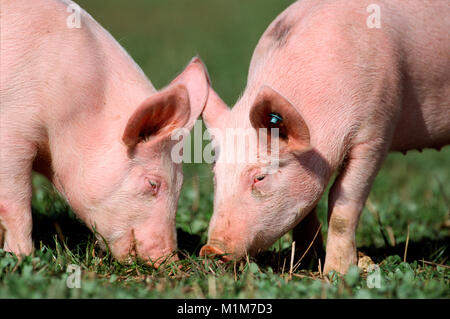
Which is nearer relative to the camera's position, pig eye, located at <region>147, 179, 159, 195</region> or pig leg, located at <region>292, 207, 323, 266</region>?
pig eye, located at <region>147, 179, 159, 195</region>

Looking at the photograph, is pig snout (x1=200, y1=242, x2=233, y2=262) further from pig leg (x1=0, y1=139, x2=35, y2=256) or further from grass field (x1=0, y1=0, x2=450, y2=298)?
pig leg (x1=0, y1=139, x2=35, y2=256)

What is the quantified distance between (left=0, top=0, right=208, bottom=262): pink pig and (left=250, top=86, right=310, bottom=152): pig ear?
20.0 inches

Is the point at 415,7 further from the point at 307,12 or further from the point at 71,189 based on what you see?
the point at 71,189

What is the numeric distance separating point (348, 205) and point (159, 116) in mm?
1503

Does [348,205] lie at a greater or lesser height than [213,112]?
lesser

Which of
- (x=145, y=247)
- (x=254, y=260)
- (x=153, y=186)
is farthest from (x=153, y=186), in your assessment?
(x=254, y=260)

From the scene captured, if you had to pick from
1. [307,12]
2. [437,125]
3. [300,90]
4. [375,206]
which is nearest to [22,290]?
[300,90]

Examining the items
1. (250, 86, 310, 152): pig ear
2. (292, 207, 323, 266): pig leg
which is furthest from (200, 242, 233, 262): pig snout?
(292, 207, 323, 266): pig leg

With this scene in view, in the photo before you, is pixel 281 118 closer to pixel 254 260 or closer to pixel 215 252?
pixel 215 252

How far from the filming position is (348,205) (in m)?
4.93

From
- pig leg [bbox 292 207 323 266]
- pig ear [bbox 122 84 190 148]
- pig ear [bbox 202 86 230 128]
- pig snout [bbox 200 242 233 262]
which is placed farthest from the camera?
pig leg [bbox 292 207 323 266]

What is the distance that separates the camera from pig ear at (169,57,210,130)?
4.82 metres

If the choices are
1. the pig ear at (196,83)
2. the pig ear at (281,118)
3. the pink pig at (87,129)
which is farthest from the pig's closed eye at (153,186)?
the pig ear at (281,118)

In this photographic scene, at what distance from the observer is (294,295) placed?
151 inches
